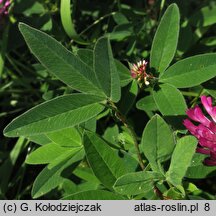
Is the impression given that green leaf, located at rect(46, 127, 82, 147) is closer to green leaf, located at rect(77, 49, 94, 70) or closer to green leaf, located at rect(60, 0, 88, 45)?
green leaf, located at rect(77, 49, 94, 70)

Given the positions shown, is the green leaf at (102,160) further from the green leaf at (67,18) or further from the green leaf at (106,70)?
the green leaf at (67,18)

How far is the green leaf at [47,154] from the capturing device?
48.0 inches

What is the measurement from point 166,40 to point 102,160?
340mm

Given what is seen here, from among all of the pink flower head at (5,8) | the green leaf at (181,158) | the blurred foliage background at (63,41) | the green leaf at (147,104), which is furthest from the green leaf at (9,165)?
the green leaf at (181,158)

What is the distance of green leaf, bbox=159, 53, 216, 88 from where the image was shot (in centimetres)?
112

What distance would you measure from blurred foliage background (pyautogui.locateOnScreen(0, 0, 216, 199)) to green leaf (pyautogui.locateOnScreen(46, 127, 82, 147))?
0.27 meters

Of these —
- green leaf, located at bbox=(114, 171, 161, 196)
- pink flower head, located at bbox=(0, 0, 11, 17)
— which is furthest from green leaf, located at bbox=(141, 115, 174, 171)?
pink flower head, located at bbox=(0, 0, 11, 17)

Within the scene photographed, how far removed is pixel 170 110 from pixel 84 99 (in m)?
0.22

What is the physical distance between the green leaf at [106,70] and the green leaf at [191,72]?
0.20m

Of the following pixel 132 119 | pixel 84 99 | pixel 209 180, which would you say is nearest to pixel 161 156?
pixel 84 99

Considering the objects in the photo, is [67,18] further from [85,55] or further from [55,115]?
[55,115]

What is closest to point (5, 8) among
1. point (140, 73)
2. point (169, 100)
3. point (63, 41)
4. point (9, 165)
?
point (63, 41)

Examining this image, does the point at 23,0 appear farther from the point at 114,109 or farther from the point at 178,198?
the point at 178,198

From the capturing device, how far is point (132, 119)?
167 centimetres
